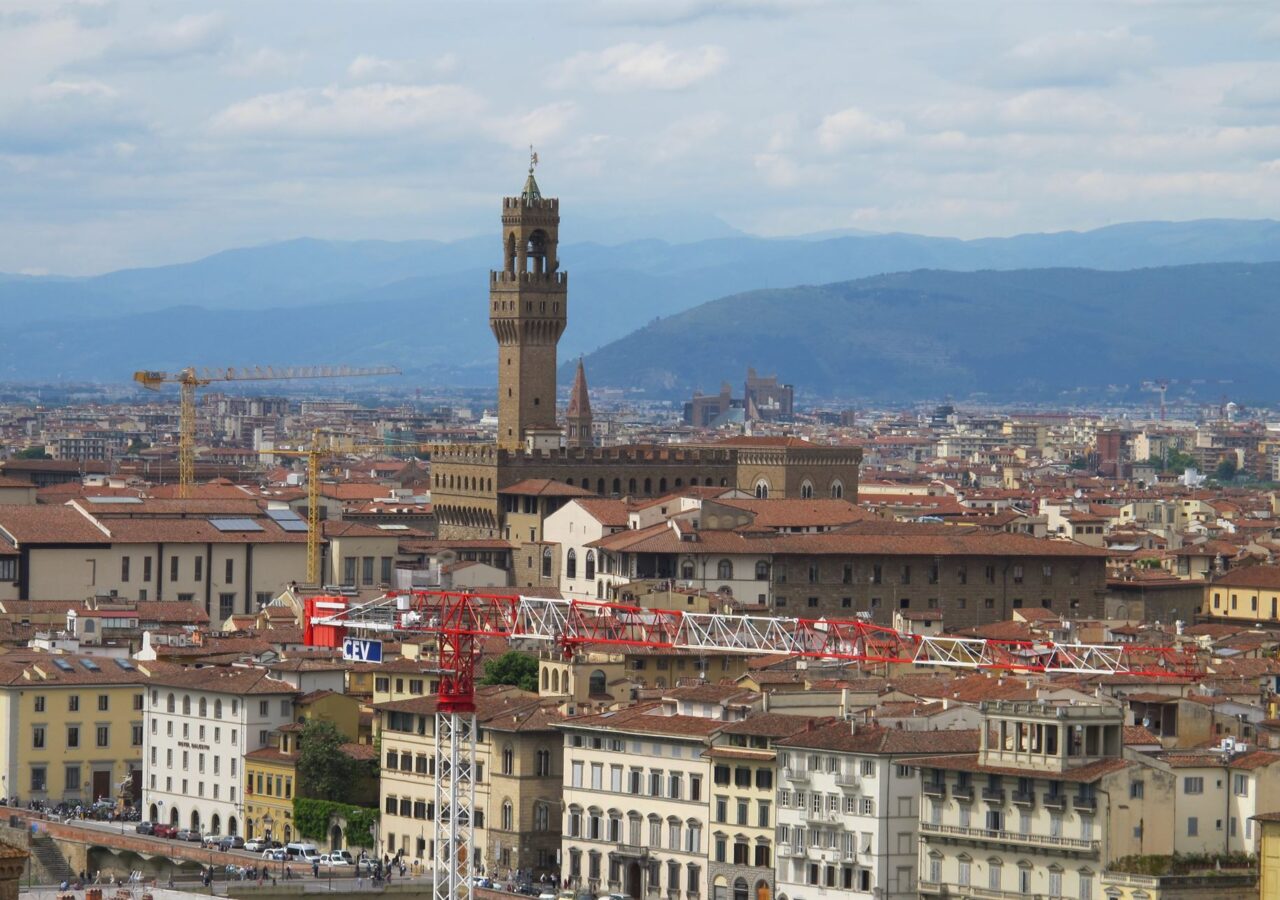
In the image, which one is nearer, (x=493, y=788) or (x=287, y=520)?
(x=493, y=788)

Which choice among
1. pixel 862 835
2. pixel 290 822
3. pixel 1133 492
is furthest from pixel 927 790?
pixel 1133 492

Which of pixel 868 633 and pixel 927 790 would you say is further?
pixel 868 633

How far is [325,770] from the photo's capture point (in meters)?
67.6

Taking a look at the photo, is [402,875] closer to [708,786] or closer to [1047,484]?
[708,786]

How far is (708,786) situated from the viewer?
5931 centimetres

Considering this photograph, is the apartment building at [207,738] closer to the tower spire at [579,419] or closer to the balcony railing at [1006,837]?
the balcony railing at [1006,837]

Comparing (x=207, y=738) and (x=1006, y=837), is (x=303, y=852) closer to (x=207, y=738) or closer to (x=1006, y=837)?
(x=207, y=738)

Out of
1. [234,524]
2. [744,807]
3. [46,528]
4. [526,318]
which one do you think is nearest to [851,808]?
[744,807]

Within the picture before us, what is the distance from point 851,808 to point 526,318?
7127 centimetres

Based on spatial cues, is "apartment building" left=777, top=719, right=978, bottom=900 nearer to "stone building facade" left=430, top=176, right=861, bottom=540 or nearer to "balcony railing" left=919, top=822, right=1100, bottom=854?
"balcony railing" left=919, top=822, right=1100, bottom=854

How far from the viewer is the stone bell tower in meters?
125

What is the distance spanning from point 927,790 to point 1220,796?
15.4ft

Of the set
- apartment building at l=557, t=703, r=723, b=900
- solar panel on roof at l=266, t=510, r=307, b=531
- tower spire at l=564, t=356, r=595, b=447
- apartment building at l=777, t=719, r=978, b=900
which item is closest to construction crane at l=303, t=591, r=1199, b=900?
apartment building at l=557, t=703, r=723, b=900

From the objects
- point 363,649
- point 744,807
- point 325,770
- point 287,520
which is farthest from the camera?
point 287,520
